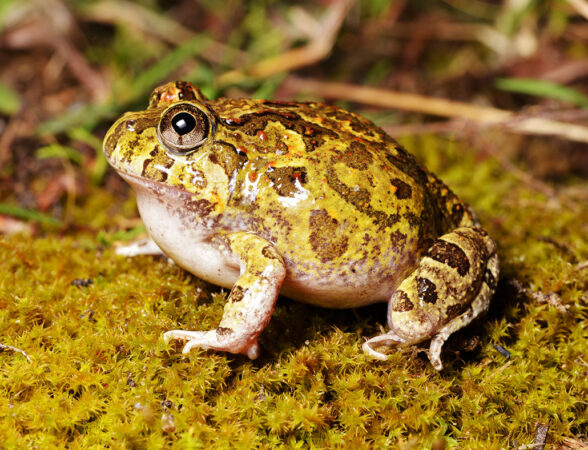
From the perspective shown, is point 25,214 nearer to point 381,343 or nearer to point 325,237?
point 325,237

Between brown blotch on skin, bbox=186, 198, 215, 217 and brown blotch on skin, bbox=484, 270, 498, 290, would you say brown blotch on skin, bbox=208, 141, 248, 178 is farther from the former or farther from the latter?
brown blotch on skin, bbox=484, 270, 498, 290

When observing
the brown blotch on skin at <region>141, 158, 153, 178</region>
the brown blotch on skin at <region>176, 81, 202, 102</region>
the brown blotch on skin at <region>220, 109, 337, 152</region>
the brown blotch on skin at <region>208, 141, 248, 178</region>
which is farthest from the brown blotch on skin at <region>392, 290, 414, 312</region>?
the brown blotch on skin at <region>176, 81, 202, 102</region>

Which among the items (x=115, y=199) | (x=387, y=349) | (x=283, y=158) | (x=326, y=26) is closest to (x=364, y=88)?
(x=326, y=26)

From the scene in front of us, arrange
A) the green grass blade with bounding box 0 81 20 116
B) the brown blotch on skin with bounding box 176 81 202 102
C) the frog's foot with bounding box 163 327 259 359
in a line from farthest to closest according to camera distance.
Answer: the green grass blade with bounding box 0 81 20 116 < the brown blotch on skin with bounding box 176 81 202 102 < the frog's foot with bounding box 163 327 259 359

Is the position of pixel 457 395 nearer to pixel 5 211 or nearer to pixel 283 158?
pixel 283 158

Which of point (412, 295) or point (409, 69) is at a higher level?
point (409, 69)

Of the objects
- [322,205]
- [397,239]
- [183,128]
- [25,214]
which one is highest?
[183,128]

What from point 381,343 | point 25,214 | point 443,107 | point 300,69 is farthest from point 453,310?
point 300,69
